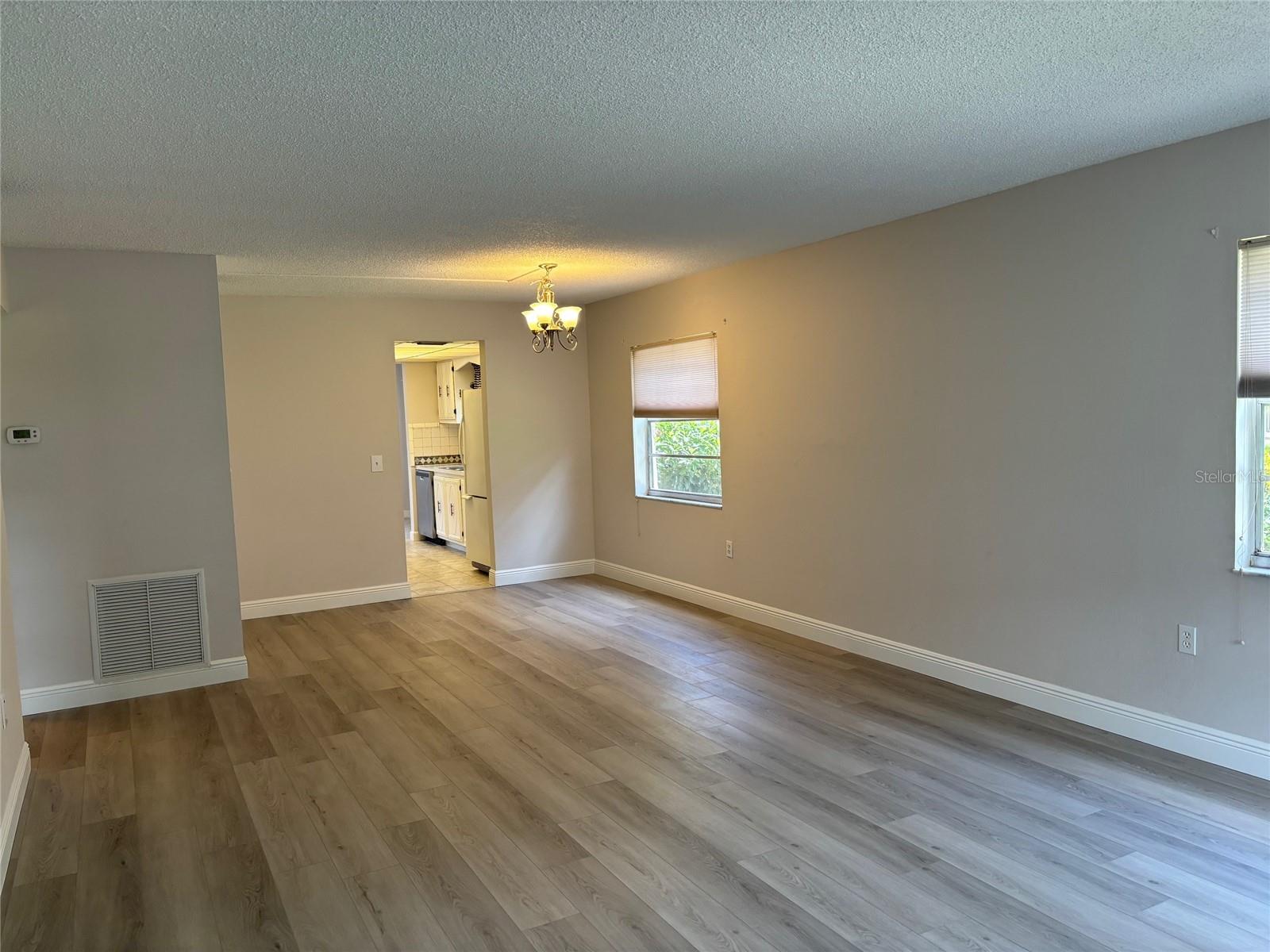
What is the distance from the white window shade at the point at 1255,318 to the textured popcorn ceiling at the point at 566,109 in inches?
20.0

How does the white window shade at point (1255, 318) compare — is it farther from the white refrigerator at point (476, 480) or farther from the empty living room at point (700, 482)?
the white refrigerator at point (476, 480)

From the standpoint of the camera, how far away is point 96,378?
4727 mm

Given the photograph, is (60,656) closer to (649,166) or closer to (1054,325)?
(649,166)

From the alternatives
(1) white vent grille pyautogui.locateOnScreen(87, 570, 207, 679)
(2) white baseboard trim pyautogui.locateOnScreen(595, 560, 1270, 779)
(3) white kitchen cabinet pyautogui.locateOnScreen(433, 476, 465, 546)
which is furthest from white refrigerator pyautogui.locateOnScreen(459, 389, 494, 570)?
(1) white vent grille pyautogui.locateOnScreen(87, 570, 207, 679)

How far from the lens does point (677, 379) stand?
6.69 metres

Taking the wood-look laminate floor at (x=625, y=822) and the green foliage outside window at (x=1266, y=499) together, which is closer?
the wood-look laminate floor at (x=625, y=822)

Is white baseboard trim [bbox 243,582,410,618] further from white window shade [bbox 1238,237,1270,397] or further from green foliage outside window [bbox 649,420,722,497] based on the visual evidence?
white window shade [bbox 1238,237,1270,397]

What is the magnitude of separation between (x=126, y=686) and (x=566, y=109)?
13.5 ft

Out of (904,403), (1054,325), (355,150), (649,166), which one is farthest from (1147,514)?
(355,150)

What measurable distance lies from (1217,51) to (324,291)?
5.64 meters

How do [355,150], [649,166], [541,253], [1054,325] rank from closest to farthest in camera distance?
[355,150] < [649,166] < [1054,325] < [541,253]

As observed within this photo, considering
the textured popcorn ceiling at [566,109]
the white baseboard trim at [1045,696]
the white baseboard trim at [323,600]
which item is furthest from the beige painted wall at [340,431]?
the white baseboard trim at [1045,696]

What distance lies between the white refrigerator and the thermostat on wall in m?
3.48

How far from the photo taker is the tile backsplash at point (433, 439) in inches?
427
